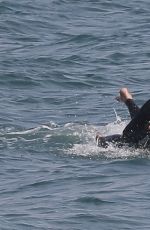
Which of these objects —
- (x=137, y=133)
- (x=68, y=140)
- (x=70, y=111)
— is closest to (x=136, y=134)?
(x=137, y=133)

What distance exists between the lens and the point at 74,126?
59.4 feet

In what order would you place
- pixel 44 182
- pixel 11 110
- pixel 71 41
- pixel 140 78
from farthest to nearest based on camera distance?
pixel 71 41 < pixel 140 78 < pixel 11 110 < pixel 44 182

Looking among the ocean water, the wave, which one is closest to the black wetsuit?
the wave

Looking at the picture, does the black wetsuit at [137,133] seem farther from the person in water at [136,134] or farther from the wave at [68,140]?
the wave at [68,140]

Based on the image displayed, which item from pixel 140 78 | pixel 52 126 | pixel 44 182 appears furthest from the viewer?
pixel 140 78

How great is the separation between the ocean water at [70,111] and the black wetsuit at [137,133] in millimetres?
229

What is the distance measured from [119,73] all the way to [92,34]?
4627 mm

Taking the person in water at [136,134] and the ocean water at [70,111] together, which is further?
the person in water at [136,134]

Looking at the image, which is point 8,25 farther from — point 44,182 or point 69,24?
point 44,182

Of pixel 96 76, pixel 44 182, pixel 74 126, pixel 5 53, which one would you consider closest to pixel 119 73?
pixel 96 76

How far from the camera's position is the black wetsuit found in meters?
16.2

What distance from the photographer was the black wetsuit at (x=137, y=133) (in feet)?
53.1

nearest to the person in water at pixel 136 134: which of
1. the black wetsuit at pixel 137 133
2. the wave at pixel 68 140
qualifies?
the black wetsuit at pixel 137 133

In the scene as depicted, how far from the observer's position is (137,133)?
16328mm
